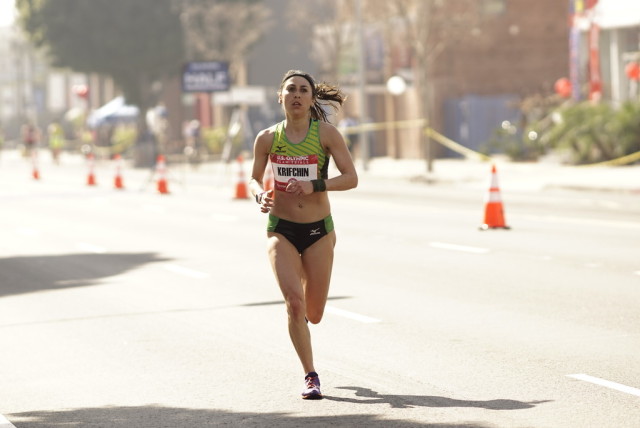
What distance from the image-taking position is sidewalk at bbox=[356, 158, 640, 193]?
31.3 metres

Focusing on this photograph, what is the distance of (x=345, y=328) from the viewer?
11.4 metres

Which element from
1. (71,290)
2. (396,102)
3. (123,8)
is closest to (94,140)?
(123,8)

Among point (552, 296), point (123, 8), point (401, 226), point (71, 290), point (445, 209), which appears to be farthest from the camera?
point (123, 8)

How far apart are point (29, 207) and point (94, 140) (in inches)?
2030

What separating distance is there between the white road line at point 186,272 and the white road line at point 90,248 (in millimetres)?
2556

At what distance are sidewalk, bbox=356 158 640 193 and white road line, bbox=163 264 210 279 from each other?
14342 millimetres

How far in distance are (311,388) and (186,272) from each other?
7781 mm

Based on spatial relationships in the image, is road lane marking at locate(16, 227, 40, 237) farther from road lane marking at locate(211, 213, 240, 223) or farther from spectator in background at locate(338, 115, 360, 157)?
spectator in background at locate(338, 115, 360, 157)

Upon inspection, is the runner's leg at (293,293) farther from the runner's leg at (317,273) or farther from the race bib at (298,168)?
the race bib at (298,168)

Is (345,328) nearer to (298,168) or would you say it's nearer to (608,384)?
(298,168)

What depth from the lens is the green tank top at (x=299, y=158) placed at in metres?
8.81

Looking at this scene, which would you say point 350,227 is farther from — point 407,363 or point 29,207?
point 407,363

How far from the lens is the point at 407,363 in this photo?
31.8ft

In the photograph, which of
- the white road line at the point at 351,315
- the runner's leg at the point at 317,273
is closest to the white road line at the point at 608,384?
the runner's leg at the point at 317,273
